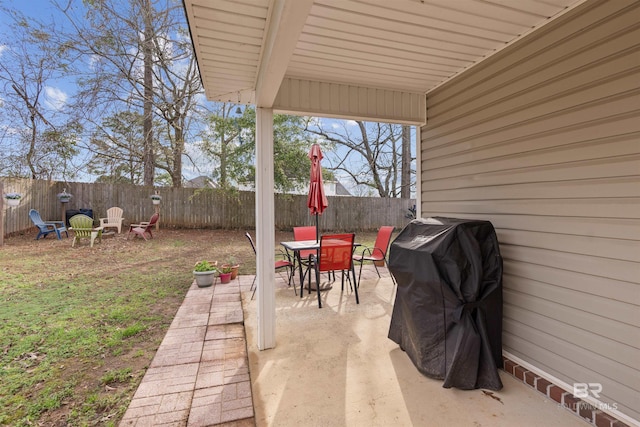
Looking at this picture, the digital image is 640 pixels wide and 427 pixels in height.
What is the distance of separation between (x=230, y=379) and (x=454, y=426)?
146 cm

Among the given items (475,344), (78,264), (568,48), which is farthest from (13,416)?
(78,264)

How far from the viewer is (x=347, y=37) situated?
2.04m

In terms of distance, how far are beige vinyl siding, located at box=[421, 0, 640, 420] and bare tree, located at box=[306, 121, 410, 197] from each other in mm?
11534

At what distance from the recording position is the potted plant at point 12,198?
21.9ft

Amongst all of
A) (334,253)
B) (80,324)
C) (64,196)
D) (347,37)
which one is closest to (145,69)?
(64,196)

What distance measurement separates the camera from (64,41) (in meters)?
8.84

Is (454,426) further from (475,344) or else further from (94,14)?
(94,14)

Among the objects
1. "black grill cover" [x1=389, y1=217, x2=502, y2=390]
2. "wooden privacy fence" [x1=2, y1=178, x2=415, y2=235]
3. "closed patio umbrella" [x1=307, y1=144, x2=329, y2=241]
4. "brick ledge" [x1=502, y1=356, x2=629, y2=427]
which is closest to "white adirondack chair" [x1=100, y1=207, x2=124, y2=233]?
"wooden privacy fence" [x1=2, y1=178, x2=415, y2=235]

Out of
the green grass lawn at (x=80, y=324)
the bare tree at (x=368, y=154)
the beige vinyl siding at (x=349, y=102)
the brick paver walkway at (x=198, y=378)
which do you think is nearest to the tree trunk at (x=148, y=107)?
the green grass lawn at (x=80, y=324)

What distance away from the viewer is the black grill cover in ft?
6.14

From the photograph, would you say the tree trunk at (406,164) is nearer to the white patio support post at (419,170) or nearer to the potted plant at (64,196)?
the white patio support post at (419,170)

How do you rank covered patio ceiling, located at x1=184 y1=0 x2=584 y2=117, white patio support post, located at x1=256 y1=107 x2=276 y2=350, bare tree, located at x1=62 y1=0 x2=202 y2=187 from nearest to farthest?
covered patio ceiling, located at x1=184 y1=0 x2=584 y2=117, white patio support post, located at x1=256 y1=107 x2=276 y2=350, bare tree, located at x1=62 y1=0 x2=202 y2=187

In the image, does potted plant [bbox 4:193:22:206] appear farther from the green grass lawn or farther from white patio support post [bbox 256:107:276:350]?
white patio support post [bbox 256:107:276:350]

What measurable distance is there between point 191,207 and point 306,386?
9.19 meters
